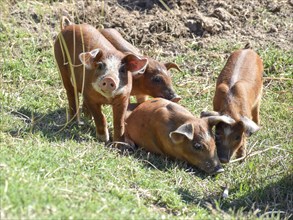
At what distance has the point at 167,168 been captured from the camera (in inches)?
278

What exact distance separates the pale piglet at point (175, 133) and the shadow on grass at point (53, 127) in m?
0.46

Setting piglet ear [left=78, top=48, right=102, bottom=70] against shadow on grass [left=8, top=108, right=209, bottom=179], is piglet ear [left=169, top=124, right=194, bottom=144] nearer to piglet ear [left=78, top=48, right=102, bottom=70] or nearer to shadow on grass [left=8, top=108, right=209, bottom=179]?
shadow on grass [left=8, top=108, right=209, bottom=179]

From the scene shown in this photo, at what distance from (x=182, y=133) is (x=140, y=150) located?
0.63 meters

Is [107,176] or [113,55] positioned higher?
[113,55]

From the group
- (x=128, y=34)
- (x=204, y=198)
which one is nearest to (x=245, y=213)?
(x=204, y=198)

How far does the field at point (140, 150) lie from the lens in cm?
560

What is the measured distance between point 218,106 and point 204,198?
157cm

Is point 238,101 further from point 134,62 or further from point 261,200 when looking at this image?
point 261,200

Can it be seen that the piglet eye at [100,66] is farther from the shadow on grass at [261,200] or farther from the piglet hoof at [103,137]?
the shadow on grass at [261,200]

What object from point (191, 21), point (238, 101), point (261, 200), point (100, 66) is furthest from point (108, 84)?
point (191, 21)

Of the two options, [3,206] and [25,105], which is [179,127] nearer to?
[25,105]

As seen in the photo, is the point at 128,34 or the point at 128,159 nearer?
the point at 128,159

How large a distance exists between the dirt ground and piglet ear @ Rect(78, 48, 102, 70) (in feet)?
7.12

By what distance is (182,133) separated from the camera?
7082 mm
